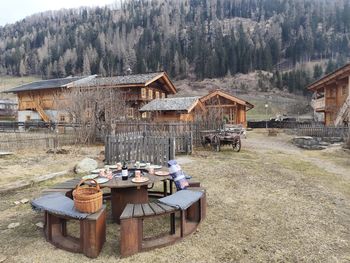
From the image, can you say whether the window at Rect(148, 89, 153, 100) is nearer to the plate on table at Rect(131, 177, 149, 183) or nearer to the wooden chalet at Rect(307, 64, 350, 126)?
the wooden chalet at Rect(307, 64, 350, 126)

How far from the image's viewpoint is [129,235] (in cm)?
396

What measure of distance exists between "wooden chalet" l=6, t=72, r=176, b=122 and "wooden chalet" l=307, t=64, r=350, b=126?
53.0 feet

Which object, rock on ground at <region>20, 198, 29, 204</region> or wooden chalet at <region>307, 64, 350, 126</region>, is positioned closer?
rock on ground at <region>20, 198, 29, 204</region>

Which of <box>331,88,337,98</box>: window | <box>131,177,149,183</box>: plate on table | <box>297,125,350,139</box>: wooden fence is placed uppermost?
<box>331,88,337,98</box>: window

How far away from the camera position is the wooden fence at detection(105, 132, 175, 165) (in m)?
10.4

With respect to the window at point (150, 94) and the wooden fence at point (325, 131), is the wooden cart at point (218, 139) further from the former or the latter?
the window at point (150, 94)

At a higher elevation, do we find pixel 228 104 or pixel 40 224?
pixel 228 104

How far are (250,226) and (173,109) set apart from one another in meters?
17.7

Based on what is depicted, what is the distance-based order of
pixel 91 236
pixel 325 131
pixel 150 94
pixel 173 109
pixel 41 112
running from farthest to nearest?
1. pixel 41 112
2. pixel 150 94
3. pixel 173 109
4. pixel 325 131
5. pixel 91 236

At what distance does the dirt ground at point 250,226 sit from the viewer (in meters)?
3.96

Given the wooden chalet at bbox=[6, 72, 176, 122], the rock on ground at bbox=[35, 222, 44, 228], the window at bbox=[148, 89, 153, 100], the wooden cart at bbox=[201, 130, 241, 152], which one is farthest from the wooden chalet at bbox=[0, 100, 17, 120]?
the rock on ground at bbox=[35, 222, 44, 228]

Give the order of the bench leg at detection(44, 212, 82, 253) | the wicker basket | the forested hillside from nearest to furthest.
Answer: the wicker basket, the bench leg at detection(44, 212, 82, 253), the forested hillside

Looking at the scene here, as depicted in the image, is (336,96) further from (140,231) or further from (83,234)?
(83,234)

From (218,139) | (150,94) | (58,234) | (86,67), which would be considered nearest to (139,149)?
(218,139)
